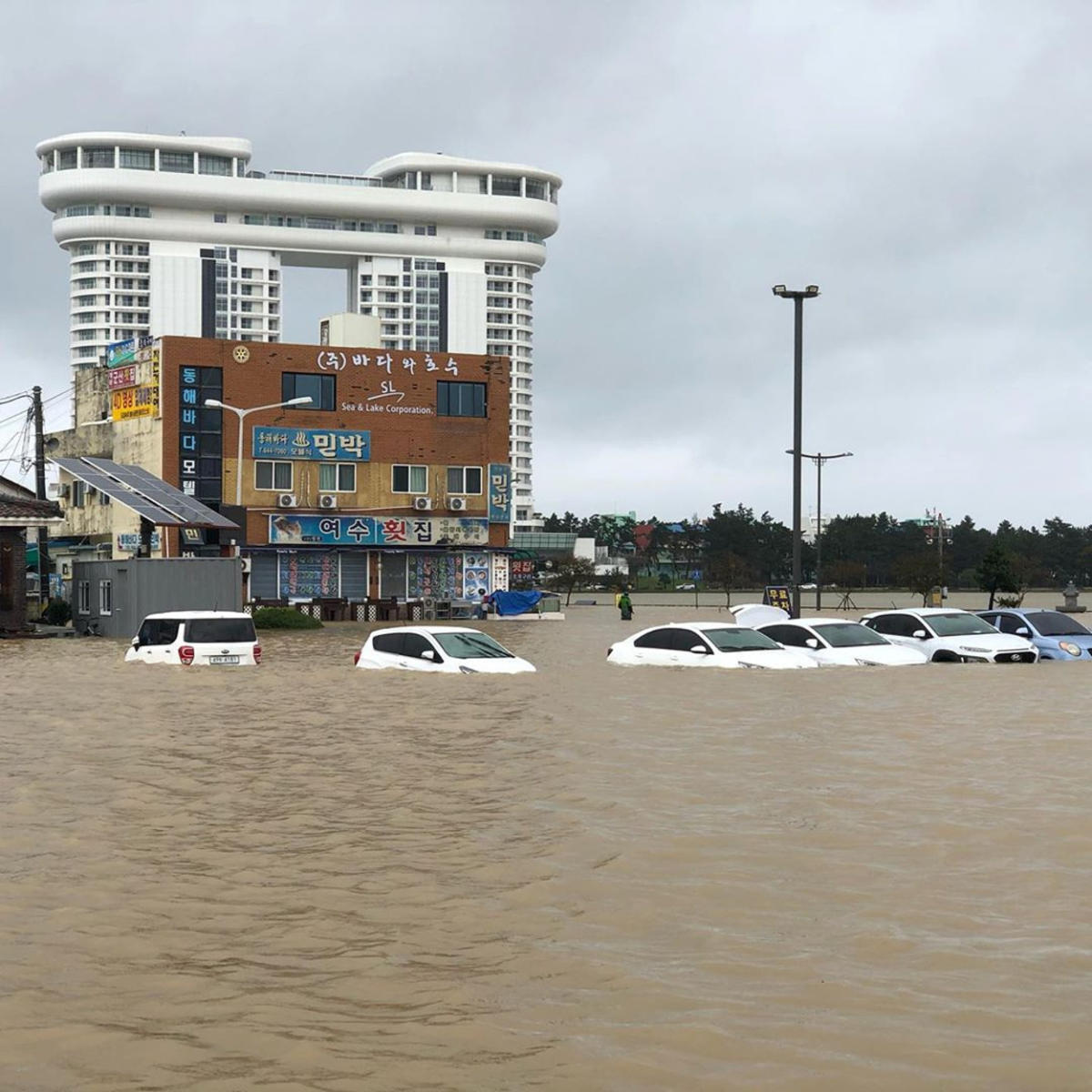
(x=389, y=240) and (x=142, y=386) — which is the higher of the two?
(x=389, y=240)

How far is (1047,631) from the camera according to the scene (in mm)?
34594

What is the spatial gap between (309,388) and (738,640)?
4634cm

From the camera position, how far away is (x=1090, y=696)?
2514 centimetres

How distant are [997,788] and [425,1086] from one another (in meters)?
10.0

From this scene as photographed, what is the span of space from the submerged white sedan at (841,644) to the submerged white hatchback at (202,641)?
1118 cm

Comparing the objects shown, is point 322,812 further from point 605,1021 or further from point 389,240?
point 389,240

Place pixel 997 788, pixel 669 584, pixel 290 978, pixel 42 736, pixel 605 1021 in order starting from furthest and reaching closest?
pixel 669 584 → pixel 42 736 → pixel 997 788 → pixel 290 978 → pixel 605 1021

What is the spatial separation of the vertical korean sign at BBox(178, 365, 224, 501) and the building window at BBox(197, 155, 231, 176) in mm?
126966

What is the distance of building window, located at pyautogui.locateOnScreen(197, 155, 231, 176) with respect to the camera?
190 meters

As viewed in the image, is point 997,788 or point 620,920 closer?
point 620,920

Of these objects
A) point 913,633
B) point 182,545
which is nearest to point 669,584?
point 182,545

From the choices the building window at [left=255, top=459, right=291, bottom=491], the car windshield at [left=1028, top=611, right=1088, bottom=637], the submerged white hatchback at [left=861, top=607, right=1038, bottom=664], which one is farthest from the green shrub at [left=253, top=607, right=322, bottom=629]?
the car windshield at [left=1028, top=611, right=1088, bottom=637]

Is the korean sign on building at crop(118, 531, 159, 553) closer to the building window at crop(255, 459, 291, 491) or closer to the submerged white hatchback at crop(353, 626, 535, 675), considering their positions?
the building window at crop(255, 459, 291, 491)

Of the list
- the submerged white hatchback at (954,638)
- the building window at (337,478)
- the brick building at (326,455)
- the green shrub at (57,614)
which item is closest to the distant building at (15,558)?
the green shrub at (57,614)
